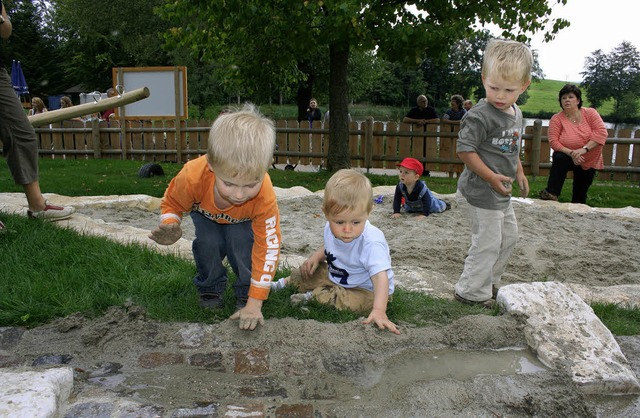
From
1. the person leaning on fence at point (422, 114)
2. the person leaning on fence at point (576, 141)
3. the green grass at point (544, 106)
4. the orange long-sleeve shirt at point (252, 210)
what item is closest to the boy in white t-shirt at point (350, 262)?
the orange long-sleeve shirt at point (252, 210)

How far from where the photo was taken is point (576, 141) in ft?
24.6

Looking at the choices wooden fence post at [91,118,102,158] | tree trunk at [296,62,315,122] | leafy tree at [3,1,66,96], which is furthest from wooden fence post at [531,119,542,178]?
leafy tree at [3,1,66,96]

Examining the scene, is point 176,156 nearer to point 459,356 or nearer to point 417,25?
→ point 417,25

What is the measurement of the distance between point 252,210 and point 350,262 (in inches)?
24.6

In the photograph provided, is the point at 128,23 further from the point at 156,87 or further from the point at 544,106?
the point at 544,106

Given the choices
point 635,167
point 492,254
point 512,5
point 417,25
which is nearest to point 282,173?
point 417,25

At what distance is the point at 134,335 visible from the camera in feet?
8.24

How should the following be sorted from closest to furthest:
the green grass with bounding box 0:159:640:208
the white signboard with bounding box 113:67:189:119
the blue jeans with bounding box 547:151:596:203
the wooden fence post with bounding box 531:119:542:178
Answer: the blue jeans with bounding box 547:151:596:203, the green grass with bounding box 0:159:640:208, the wooden fence post with bounding box 531:119:542:178, the white signboard with bounding box 113:67:189:119

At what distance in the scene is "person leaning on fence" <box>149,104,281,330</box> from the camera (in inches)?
94.4

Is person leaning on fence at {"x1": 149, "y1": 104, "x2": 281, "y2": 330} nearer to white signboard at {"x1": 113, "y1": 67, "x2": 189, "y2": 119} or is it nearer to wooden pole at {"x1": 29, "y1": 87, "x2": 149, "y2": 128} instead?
wooden pole at {"x1": 29, "y1": 87, "x2": 149, "y2": 128}

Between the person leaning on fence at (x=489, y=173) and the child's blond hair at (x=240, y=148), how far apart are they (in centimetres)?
148

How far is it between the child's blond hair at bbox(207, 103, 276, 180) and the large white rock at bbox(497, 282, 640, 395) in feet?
4.81

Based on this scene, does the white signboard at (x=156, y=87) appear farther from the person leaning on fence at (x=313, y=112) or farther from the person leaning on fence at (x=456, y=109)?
the person leaning on fence at (x=456, y=109)

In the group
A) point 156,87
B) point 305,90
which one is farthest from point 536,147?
point 305,90
